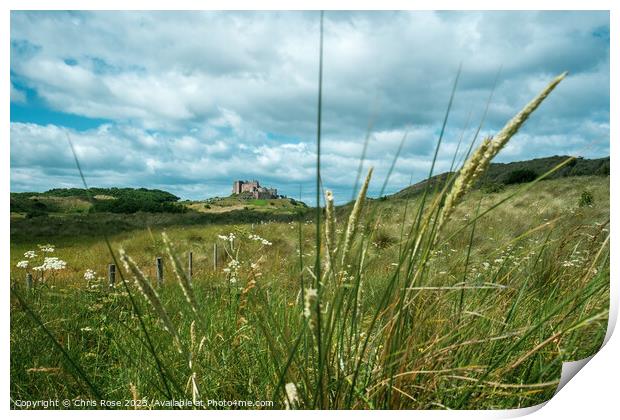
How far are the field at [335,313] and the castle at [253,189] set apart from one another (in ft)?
0.63

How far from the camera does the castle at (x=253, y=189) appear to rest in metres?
2.10

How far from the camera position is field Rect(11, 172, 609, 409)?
135 cm

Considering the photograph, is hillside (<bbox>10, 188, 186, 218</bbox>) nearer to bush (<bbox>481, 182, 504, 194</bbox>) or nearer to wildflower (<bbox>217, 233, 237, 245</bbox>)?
wildflower (<bbox>217, 233, 237, 245</bbox>)

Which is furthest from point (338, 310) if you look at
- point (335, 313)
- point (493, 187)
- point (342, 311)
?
point (493, 187)

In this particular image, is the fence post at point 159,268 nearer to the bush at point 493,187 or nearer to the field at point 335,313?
the field at point 335,313

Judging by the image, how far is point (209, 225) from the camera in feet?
7.87

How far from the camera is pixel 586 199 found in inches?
89.6

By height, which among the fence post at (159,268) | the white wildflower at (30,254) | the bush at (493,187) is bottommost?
the fence post at (159,268)

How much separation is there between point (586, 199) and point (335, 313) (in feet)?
5.23

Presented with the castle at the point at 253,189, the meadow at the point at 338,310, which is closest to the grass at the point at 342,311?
the meadow at the point at 338,310

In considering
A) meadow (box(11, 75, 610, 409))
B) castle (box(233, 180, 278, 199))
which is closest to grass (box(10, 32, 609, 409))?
meadow (box(11, 75, 610, 409))

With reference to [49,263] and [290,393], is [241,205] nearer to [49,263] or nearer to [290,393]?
[49,263]
